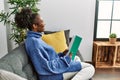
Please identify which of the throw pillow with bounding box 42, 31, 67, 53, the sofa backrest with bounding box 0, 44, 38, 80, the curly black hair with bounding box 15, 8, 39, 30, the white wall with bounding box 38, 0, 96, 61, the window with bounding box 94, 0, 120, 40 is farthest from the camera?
the window with bounding box 94, 0, 120, 40

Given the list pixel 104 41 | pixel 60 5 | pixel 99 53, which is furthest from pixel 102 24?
pixel 60 5

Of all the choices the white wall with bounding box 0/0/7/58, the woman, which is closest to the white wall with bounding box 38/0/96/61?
the white wall with bounding box 0/0/7/58

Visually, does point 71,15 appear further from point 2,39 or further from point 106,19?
point 2,39

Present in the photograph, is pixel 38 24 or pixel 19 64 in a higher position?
pixel 38 24

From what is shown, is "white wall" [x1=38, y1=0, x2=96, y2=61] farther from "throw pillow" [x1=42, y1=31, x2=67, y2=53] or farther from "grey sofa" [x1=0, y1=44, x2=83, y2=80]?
"grey sofa" [x1=0, y1=44, x2=83, y2=80]

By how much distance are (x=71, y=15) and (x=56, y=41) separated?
2.82ft

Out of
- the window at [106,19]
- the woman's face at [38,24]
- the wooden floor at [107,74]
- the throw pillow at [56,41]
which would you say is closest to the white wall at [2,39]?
the throw pillow at [56,41]

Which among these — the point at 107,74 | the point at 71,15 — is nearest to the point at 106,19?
the point at 71,15

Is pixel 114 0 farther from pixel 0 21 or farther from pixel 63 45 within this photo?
pixel 0 21

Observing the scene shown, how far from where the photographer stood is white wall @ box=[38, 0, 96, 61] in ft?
10.8

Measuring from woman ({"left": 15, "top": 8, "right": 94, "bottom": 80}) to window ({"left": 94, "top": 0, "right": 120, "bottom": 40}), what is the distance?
176cm

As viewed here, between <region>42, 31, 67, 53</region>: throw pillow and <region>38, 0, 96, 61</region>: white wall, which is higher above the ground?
<region>38, 0, 96, 61</region>: white wall

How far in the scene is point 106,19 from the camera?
355 cm

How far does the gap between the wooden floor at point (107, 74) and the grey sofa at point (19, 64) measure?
5.15 ft
